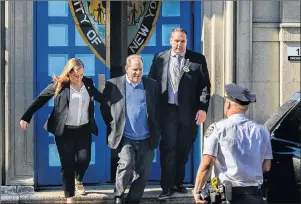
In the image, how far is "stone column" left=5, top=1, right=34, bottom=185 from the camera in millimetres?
9156

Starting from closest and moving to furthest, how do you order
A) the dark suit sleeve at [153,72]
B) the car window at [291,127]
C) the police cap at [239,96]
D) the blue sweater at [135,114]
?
the police cap at [239,96] < the car window at [291,127] < the blue sweater at [135,114] < the dark suit sleeve at [153,72]

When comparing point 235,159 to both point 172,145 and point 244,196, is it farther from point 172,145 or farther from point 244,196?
point 172,145

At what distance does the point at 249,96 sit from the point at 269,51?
119 inches

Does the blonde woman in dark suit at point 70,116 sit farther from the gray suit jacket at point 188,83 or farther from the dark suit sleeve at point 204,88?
the dark suit sleeve at point 204,88

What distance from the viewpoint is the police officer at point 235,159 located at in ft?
20.4

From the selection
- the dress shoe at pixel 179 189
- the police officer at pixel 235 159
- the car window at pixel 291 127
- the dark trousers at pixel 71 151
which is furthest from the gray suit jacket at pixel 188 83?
the police officer at pixel 235 159

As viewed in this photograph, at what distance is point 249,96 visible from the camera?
6453mm

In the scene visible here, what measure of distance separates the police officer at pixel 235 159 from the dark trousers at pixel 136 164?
7.54ft

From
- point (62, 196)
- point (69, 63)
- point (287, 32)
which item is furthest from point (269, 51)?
point (62, 196)

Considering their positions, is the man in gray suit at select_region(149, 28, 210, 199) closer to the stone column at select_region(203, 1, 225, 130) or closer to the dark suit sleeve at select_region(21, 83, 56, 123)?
the stone column at select_region(203, 1, 225, 130)

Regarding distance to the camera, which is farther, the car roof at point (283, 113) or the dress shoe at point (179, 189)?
the dress shoe at point (179, 189)

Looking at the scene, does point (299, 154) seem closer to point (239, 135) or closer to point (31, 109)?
point (239, 135)

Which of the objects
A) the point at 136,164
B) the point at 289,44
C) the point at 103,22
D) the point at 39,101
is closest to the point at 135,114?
the point at 136,164

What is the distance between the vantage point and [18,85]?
9172 millimetres
